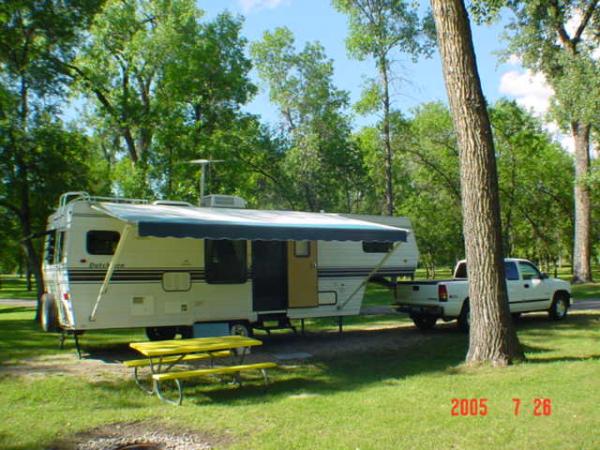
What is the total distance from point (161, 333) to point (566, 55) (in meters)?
18.6

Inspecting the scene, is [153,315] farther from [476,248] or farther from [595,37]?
[595,37]

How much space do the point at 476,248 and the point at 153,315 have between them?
5.96 m

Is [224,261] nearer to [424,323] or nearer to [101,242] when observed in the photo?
[101,242]

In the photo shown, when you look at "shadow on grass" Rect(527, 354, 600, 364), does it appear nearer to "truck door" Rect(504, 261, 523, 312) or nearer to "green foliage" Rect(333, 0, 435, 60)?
"truck door" Rect(504, 261, 523, 312)

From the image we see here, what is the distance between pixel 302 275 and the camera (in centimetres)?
1244

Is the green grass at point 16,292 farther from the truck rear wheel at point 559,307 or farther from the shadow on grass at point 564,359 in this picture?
the shadow on grass at point 564,359

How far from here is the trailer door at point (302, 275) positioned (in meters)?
12.2

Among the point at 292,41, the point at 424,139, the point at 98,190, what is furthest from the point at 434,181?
the point at 98,190

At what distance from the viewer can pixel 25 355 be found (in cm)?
1107

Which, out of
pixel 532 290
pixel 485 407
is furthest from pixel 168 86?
pixel 485 407

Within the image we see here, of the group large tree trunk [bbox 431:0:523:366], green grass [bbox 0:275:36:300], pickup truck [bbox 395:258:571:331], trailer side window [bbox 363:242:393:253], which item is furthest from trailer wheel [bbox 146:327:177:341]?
green grass [bbox 0:275:36:300]

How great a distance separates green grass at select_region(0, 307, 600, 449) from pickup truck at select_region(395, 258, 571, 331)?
2.01 metres

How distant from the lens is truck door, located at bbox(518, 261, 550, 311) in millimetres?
13898

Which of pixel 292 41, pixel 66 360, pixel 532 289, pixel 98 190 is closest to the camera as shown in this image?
pixel 66 360
